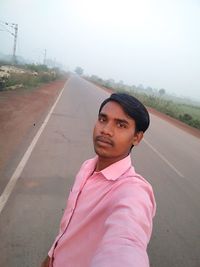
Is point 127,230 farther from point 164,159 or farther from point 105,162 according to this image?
point 164,159

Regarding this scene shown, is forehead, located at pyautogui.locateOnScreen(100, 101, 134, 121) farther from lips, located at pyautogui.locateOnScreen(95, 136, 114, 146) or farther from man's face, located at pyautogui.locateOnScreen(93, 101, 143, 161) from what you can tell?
lips, located at pyautogui.locateOnScreen(95, 136, 114, 146)

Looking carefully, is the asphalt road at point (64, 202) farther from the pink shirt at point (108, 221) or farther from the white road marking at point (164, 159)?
the pink shirt at point (108, 221)

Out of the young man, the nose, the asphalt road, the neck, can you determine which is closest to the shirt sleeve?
the young man

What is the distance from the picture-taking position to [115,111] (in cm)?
191

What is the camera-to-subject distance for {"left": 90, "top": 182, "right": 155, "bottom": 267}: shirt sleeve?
128 centimetres

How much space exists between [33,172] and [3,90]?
667 inches

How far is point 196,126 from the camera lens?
25266mm

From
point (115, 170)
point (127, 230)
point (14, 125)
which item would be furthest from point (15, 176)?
point (14, 125)

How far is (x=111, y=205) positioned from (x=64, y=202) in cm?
377

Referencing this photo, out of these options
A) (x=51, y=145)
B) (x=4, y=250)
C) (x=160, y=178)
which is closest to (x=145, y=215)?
(x=4, y=250)

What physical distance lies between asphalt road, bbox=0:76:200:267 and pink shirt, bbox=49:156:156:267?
78.3 inches

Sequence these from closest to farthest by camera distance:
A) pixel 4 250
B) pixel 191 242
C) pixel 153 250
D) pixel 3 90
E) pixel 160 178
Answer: pixel 4 250 → pixel 153 250 → pixel 191 242 → pixel 160 178 → pixel 3 90

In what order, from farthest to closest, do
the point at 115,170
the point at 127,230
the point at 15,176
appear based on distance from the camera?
1. the point at 15,176
2. the point at 115,170
3. the point at 127,230

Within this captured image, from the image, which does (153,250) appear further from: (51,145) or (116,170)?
(51,145)
